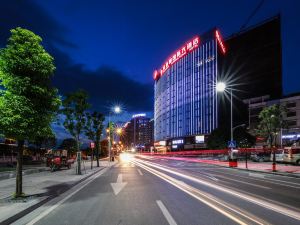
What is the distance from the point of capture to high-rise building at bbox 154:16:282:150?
12612 centimetres

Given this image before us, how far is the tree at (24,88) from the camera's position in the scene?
12422 mm

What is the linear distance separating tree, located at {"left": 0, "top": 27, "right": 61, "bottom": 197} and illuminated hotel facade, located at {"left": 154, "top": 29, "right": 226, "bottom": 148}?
112628 mm

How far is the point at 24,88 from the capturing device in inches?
495

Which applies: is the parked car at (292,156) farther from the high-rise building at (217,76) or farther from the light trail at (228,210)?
the high-rise building at (217,76)

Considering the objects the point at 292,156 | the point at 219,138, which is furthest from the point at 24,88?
the point at 219,138

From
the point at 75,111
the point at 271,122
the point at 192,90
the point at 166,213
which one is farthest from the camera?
the point at 192,90

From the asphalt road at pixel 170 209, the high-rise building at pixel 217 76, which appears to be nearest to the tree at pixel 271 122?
the asphalt road at pixel 170 209

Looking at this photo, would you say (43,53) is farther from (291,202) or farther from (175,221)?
(291,202)

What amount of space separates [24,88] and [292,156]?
127ft

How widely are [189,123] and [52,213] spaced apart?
430 feet

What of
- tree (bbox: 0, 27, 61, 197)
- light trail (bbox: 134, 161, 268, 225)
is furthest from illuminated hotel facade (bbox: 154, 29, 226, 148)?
tree (bbox: 0, 27, 61, 197)

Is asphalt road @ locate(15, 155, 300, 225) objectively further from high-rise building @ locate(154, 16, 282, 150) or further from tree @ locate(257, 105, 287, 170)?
high-rise building @ locate(154, 16, 282, 150)

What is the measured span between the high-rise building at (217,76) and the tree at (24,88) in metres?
112

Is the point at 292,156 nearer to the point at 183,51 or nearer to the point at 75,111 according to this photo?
the point at 75,111
